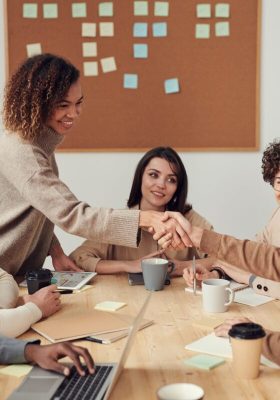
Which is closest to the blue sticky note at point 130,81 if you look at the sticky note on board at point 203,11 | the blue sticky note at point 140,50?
the blue sticky note at point 140,50

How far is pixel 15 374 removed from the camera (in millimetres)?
1296

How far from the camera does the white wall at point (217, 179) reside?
3.51 metres

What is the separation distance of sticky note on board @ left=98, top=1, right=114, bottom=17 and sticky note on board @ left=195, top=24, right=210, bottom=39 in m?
0.51

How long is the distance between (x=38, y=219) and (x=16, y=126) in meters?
0.34

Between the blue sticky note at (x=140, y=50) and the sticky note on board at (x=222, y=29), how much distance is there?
43cm

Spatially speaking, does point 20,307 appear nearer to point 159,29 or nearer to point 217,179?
→ point 217,179

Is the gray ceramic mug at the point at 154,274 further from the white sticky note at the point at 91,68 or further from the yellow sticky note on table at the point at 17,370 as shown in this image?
the white sticky note at the point at 91,68

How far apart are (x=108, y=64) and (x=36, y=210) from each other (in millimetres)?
1600

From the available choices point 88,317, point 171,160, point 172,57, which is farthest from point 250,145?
point 88,317

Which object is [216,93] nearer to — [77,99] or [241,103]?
[241,103]

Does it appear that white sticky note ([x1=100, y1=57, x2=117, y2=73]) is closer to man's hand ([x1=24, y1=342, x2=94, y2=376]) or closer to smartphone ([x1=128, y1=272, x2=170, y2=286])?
smartphone ([x1=128, y1=272, x2=170, y2=286])

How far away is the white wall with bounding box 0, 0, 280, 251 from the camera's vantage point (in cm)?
351

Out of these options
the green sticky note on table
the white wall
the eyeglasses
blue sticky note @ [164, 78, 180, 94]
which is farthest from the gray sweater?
blue sticky note @ [164, 78, 180, 94]

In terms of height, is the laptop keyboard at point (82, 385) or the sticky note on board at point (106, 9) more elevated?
the sticky note on board at point (106, 9)
